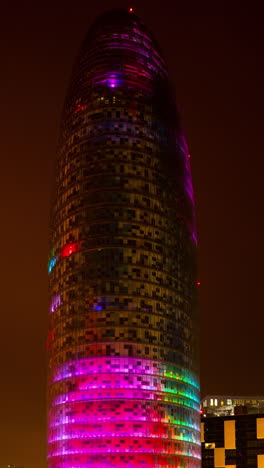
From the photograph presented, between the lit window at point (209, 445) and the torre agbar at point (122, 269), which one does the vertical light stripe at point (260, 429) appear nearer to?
the lit window at point (209, 445)

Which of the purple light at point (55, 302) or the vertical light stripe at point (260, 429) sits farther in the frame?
the vertical light stripe at point (260, 429)

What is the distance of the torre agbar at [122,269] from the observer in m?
121

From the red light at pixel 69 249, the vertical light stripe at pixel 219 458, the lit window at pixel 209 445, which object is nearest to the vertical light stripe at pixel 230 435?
the vertical light stripe at pixel 219 458

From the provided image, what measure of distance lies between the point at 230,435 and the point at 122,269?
80473mm

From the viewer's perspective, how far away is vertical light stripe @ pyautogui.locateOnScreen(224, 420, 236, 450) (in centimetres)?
Result: 19050

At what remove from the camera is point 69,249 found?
426 feet

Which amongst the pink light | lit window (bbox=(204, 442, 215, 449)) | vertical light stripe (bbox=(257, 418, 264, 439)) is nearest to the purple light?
the pink light

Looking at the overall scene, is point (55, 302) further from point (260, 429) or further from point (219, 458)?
point (219, 458)

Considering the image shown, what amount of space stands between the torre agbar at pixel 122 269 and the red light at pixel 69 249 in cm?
30

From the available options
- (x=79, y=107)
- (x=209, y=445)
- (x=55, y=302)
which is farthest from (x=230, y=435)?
(x=79, y=107)

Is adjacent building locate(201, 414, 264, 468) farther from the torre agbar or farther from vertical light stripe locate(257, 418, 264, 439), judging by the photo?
the torre agbar

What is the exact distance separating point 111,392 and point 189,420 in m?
16.5

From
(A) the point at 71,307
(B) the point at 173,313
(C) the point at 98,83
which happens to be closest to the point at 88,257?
(A) the point at 71,307

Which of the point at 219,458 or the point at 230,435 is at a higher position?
the point at 230,435
